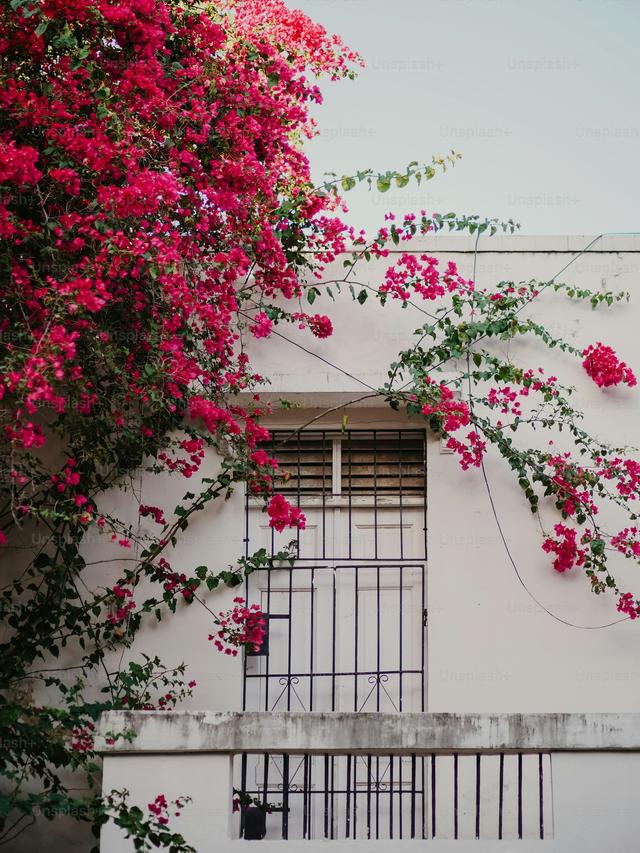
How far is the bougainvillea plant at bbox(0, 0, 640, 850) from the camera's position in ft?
17.3

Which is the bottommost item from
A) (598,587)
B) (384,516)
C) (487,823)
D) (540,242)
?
(487,823)

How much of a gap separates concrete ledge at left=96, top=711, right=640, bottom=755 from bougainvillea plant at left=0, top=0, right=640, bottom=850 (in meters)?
0.75

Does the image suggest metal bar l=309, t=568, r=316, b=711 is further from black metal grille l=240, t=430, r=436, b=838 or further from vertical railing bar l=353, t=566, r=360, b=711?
vertical railing bar l=353, t=566, r=360, b=711

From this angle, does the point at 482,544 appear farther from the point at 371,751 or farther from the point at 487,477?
the point at 371,751

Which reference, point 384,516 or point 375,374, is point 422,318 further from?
point 384,516

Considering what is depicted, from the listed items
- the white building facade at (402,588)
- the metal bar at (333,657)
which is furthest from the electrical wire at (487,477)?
the metal bar at (333,657)

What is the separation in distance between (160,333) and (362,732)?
2431 millimetres

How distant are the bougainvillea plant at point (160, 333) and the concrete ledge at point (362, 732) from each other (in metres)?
0.75

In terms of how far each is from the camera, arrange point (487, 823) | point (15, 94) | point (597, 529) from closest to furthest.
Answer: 1. point (15, 94)
2. point (487, 823)
3. point (597, 529)

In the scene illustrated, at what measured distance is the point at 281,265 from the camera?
6.40 m

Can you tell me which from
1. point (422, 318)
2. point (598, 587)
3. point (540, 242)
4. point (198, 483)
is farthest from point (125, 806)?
point (540, 242)

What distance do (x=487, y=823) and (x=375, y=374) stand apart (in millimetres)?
2608

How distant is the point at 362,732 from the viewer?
425 cm

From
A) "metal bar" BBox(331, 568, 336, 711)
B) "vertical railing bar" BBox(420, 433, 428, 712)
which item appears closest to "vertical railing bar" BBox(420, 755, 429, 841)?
"vertical railing bar" BBox(420, 433, 428, 712)
